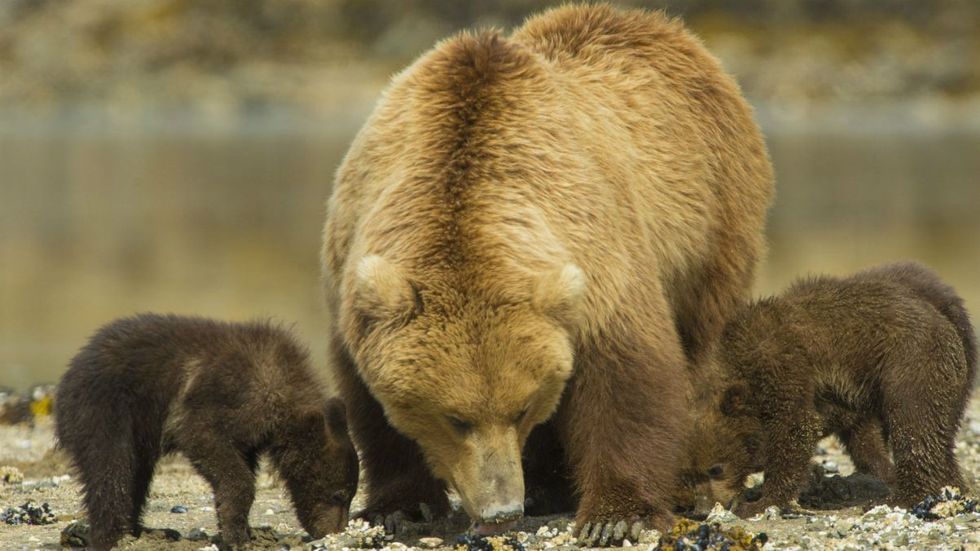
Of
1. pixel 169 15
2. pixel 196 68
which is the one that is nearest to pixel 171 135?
pixel 196 68

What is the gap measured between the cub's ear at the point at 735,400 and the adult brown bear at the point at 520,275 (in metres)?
0.32

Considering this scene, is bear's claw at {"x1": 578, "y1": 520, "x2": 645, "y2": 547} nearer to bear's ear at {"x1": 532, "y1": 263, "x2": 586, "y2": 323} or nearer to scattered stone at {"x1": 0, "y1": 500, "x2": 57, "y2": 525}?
bear's ear at {"x1": 532, "y1": 263, "x2": 586, "y2": 323}

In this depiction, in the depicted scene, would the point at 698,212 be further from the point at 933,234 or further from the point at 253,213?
the point at 253,213

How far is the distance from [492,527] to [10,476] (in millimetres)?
4199

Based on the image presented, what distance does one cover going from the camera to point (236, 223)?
39.7 metres

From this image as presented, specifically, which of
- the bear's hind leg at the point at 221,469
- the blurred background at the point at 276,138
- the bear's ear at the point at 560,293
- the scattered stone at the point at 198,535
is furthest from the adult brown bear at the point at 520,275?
the blurred background at the point at 276,138

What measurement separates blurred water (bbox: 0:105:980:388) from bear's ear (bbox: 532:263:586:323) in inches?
96.1

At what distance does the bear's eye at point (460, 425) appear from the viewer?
6.70 m

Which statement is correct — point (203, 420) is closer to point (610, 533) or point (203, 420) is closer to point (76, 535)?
point (76, 535)

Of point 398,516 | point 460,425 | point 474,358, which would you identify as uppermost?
point 474,358

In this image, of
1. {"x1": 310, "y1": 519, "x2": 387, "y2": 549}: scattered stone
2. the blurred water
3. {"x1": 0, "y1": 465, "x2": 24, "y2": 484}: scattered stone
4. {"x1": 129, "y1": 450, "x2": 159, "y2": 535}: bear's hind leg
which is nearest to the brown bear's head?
{"x1": 310, "y1": 519, "x2": 387, "y2": 549}: scattered stone

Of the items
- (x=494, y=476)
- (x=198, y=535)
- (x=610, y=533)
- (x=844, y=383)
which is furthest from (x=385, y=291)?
(x=844, y=383)

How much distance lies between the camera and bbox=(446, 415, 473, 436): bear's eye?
6699 mm

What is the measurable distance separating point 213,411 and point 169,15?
98.9m
